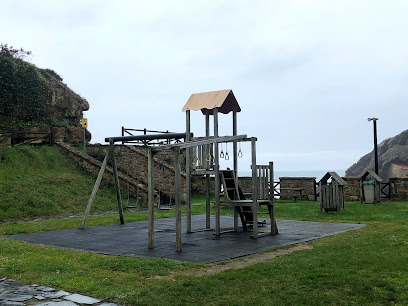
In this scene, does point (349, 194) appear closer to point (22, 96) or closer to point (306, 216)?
point (306, 216)

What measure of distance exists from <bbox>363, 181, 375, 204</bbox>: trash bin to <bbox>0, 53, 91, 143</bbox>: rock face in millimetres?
18030

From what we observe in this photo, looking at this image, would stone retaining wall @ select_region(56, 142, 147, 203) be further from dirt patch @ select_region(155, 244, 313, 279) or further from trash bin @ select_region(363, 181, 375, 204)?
dirt patch @ select_region(155, 244, 313, 279)

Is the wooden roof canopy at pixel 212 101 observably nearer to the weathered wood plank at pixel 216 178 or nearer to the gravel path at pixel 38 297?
the weathered wood plank at pixel 216 178

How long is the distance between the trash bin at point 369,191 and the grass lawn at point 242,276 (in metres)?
11.6

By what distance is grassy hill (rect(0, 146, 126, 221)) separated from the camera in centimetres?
1652

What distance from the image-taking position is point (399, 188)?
71.2ft

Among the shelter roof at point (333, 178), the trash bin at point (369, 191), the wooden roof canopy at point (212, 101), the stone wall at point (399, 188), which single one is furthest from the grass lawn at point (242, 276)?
the stone wall at point (399, 188)

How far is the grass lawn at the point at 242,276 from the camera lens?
502 cm

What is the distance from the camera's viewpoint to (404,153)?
68.8m

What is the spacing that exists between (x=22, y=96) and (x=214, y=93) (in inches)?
806

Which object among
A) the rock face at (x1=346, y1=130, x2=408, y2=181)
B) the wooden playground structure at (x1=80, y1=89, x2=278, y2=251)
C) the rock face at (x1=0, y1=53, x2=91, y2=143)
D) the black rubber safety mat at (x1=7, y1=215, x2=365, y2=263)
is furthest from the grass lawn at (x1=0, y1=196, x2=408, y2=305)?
the rock face at (x1=346, y1=130, x2=408, y2=181)

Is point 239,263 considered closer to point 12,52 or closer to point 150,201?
point 150,201

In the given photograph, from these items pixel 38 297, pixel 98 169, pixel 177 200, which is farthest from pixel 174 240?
pixel 98 169

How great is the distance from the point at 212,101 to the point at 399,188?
1419 cm
